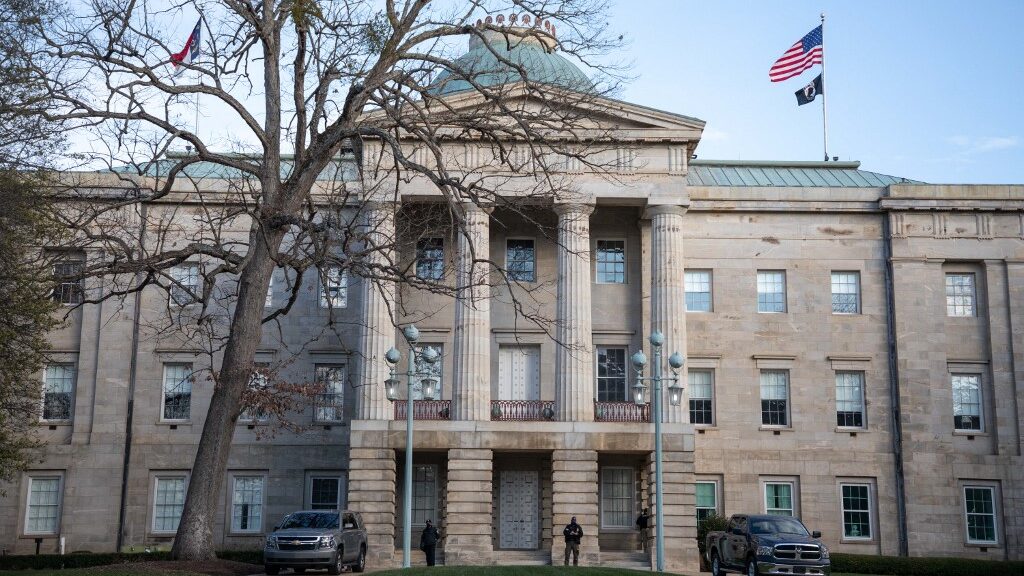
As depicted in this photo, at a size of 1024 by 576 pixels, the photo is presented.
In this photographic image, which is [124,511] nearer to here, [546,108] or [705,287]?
[705,287]

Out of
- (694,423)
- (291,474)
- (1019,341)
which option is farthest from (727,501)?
(291,474)

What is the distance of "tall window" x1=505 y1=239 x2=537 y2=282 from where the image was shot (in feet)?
149

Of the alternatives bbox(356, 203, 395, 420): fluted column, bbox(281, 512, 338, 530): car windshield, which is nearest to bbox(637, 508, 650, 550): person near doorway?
bbox(356, 203, 395, 420): fluted column

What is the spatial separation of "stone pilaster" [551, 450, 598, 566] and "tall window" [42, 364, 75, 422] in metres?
18.7

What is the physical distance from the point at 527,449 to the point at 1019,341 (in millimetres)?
19274

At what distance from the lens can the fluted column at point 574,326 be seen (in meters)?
41.4

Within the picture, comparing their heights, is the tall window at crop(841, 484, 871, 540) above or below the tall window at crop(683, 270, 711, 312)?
below

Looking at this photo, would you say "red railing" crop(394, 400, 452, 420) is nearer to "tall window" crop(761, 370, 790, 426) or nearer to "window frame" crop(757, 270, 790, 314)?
"tall window" crop(761, 370, 790, 426)

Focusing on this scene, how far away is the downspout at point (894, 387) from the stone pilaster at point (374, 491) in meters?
18.3

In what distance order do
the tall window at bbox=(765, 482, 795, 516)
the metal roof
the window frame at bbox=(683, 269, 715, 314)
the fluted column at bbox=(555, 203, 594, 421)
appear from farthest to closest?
the metal roof → the window frame at bbox=(683, 269, 715, 314) → the tall window at bbox=(765, 482, 795, 516) → the fluted column at bbox=(555, 203, 594, 421)

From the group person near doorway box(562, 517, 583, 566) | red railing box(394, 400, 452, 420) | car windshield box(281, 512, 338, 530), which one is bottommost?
person near doorway box(562, 517, 583, 566)

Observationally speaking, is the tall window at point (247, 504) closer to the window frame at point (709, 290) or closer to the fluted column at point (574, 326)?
the fluted column at point (574, 326)

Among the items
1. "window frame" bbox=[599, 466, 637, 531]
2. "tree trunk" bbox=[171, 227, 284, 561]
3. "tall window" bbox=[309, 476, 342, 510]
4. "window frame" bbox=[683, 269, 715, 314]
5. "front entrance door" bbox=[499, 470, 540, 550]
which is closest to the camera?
"tree trunk" bbox=[171, 227, 284, 561]

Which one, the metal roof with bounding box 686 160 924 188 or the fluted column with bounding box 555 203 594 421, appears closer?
the fluted column with bounding box 555 203 594 421
